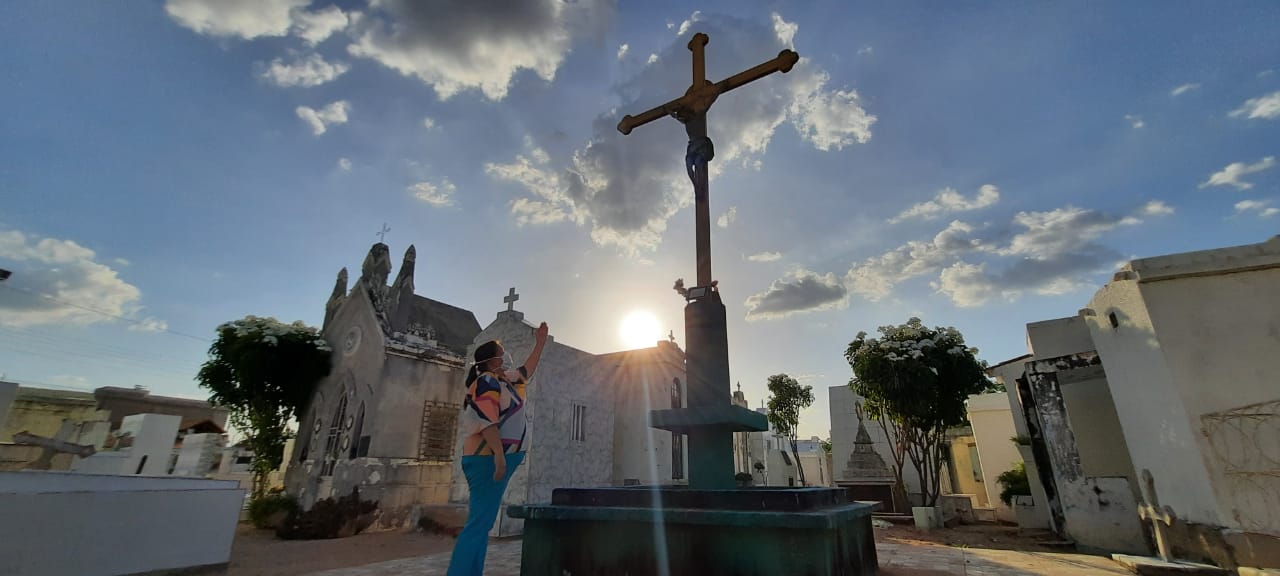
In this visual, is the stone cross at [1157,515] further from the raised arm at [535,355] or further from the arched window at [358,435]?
the arched window at [358,435]

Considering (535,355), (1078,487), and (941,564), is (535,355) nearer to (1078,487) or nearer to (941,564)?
(941,564)

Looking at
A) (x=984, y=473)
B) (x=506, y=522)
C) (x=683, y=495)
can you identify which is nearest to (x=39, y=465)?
(x=506, y=522)

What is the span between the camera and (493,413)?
396 centimetres

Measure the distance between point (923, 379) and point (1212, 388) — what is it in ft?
25.2

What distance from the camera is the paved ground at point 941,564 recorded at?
21.0ft

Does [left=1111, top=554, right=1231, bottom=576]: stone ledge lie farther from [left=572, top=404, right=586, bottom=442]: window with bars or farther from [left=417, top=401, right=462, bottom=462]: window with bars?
[left=417, top=401, right=462, bottom=462]: window with bars

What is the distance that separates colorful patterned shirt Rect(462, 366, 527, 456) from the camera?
12.9 feet

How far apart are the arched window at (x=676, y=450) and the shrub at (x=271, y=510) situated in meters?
Answer: 10.9

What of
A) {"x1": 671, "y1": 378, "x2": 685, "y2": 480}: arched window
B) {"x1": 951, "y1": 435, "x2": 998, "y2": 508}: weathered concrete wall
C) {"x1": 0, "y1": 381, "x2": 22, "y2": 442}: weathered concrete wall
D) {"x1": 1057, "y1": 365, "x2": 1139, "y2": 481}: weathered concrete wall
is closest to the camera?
{"x1": 1057, "y1": 365, "x2": 1139, "y2": 481}: weathered concrete wall

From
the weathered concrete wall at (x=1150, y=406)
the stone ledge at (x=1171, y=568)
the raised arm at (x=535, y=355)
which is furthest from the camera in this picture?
the weathered concrete wall at (x=1150, y=406)

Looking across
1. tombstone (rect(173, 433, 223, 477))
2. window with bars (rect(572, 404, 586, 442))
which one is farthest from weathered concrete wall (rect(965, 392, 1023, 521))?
tombstone (rect(173, 433, 223, 477))

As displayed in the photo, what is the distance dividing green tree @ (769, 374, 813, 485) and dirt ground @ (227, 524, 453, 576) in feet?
69.4

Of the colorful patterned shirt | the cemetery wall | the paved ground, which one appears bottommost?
the paved ground

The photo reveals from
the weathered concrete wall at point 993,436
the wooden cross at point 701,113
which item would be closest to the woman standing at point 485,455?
the wooden cross at point 701,113
